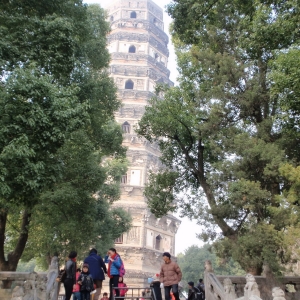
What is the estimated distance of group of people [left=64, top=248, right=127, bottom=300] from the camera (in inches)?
281

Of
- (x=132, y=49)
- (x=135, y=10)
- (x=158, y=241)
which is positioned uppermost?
(x=135, y=10)

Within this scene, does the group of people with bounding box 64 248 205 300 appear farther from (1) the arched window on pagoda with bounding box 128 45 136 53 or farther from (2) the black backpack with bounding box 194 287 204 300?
(1) the arched window on pagoda with bounding box 128 45 136 53

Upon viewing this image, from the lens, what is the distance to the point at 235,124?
1043 centimetres

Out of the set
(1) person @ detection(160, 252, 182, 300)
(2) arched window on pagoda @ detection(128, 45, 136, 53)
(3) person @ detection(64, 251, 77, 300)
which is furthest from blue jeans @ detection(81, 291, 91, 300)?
(2) arched window on pagoda @ detection(128, 45, 136, 53)

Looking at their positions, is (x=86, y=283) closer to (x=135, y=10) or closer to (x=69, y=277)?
(x=69, y=277)

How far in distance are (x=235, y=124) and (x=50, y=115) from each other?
5.05 metres

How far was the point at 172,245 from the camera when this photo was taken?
29.2m

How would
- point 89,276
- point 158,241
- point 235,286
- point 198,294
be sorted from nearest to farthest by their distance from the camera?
point 89,276, point 235,286, point 198,294, point 158,241

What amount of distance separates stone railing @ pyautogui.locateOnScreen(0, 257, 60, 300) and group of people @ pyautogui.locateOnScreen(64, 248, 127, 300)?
66 centimetres

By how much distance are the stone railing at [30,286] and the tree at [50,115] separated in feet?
4.67

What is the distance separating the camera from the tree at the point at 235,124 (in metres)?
8.16

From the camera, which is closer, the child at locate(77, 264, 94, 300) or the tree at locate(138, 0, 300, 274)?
the child at locate(77, 264, 94, 300)

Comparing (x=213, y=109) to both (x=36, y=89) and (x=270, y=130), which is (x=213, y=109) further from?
(x=36, y=89)

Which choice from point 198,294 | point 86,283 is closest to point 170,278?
point 86,283
